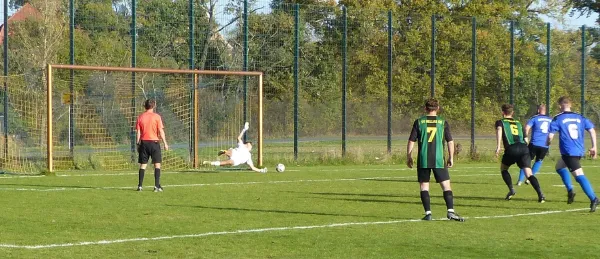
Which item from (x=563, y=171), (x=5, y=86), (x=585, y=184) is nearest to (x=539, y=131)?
(x=563, y=171)

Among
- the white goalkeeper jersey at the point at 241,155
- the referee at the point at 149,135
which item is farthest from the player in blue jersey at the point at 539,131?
the referee at the point at 149,135

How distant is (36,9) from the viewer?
2994 centimetres

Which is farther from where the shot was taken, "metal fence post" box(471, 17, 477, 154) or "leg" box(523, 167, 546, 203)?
"metal fence post" box(471, 17, 477, 154)

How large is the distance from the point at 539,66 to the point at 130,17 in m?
16.8

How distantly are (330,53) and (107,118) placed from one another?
9.31 metres

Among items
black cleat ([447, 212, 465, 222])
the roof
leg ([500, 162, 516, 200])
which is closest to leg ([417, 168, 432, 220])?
black cleat ([447, 212, 465, 222])

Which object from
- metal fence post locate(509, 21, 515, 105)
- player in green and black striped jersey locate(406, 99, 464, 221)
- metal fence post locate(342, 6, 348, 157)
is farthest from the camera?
metal fence post locate(509, 21, 515, 105)

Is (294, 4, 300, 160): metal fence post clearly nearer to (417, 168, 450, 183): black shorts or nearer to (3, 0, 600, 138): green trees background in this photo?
(3, 0, 600, 138): green trees background

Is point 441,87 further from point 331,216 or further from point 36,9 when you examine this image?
point 331,216

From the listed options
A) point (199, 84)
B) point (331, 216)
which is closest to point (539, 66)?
point (199, 84)

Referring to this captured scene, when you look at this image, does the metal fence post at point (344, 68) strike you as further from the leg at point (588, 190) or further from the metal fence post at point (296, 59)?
the leg at point (588, 190)

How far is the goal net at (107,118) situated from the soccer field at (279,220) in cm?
313

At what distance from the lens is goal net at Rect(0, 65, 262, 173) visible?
25328mm

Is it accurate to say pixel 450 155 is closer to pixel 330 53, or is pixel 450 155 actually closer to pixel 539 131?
pixel 539 131
